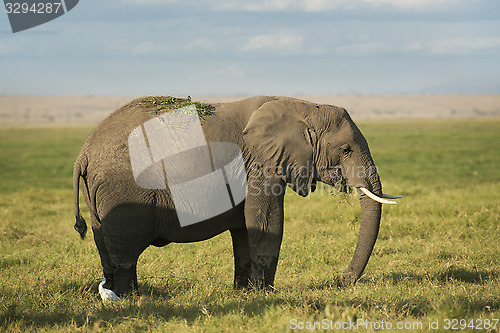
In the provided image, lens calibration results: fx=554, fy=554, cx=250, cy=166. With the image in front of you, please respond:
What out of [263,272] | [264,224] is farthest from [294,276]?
[264,224]

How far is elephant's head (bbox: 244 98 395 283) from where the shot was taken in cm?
753

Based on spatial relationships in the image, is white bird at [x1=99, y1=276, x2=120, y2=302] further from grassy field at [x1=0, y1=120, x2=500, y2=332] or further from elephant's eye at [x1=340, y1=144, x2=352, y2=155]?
elephant's eye at [x1=340, y1=144, x2=352, y2=155]

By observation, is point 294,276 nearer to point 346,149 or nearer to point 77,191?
point 346,149

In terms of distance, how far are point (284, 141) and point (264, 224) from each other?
1.16m

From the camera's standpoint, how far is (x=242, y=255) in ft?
26.7

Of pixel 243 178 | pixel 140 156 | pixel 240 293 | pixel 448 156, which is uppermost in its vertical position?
pixel 140 156

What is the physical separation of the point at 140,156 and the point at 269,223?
6.26ft

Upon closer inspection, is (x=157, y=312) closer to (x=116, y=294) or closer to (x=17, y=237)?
(x=116, y=294)

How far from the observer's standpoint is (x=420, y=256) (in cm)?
1011

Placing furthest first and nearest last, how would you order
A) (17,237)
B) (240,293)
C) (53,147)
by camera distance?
(53,147) → (17,237) → (240,293)

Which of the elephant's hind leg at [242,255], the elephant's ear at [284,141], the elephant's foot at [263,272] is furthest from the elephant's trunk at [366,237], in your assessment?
the elephant's hind leg at [242,255]

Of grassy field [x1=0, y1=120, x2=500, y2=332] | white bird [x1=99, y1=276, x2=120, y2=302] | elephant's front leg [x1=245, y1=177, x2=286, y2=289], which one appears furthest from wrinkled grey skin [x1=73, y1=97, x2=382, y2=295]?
grassy field [x1=0, y1=120, x2=500, y2=332]

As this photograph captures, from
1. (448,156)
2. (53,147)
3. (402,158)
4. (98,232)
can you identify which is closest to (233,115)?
(98,232)

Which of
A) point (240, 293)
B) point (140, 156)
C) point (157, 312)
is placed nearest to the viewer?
point (157, 312)
